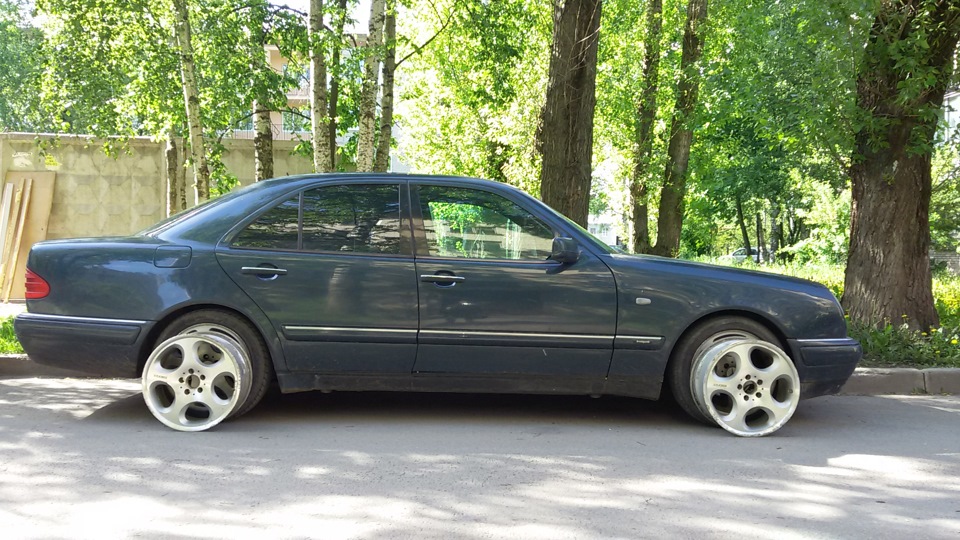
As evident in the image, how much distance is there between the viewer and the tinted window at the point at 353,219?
5.20 metres

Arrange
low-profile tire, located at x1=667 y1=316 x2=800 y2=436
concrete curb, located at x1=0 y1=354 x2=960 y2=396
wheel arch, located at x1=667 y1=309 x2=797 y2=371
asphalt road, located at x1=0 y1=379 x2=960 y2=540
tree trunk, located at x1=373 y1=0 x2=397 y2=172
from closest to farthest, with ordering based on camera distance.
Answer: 1. asphalt road, located at x1=0 y1=379 x2=960 y2=540
2. low-profile tire, located at x1=667 y1=316 x2=800 y2=436
3. wheel arch, located at x1=667 y1=309 x2=797 y2=371
4. concrete curb, located at x1=0 y1=354 x2=960 y2=396
5. tree trunk, located at x1=373 y1=0 x2=397 y2=172

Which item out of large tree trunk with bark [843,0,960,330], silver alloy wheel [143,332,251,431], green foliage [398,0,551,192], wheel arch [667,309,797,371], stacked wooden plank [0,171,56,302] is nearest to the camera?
silver alloy wheel [143,332,251,431]

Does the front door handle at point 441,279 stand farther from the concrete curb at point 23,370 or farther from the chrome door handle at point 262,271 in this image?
the concrete curb at point 23,370

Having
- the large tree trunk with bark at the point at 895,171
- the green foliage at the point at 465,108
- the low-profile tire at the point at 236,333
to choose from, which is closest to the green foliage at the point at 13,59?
the green foliage at the point at 465,108

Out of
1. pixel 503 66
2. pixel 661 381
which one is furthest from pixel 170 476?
pixel 503 66

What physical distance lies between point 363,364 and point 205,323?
1.02 metres

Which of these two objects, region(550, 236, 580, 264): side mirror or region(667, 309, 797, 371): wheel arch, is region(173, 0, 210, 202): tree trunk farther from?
region(667, 309, 797, 371): wheel arch

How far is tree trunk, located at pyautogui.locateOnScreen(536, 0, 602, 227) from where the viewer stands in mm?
8859

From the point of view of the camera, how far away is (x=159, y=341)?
514 centimetres

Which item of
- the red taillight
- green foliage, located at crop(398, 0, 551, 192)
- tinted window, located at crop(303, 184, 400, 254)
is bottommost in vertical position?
the red taillight

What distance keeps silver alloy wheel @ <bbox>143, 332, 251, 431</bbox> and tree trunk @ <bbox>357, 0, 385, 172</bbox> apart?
18.0 ft

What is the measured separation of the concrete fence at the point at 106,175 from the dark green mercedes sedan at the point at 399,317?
11.6 meters

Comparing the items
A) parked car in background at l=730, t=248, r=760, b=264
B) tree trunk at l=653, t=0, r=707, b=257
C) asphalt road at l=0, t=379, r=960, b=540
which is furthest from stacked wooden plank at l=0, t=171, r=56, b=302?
parked car in background at l=730, t=248, r=760, b=264

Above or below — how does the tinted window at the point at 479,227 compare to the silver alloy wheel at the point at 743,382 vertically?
above
